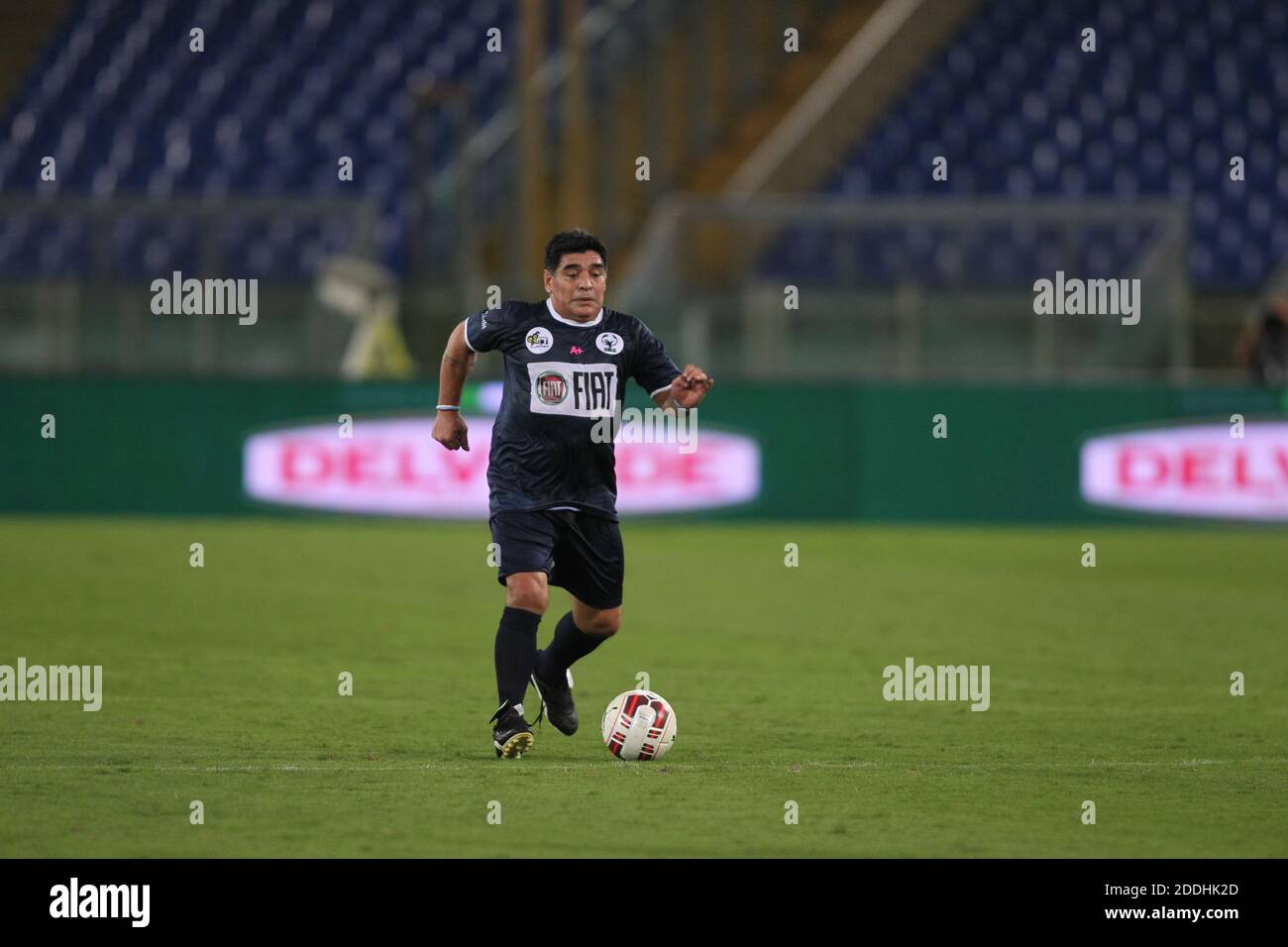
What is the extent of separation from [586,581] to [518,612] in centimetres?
41

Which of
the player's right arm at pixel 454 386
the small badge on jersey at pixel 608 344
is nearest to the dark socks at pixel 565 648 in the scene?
the player's right arm at pixel 454 386

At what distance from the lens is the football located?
844cm

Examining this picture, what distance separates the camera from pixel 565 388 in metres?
8.66

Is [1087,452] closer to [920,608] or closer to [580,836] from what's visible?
[920,608]

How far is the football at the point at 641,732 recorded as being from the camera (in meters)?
8.44

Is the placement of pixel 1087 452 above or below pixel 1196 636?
above

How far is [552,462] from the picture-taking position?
865 cm

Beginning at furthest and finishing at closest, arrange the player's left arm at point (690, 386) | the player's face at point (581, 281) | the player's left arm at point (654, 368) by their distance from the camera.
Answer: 1. the player's left arm at point (654, 368)
2. the player's face at point (581, 281)
3. the player's left arm at point (690, 386)

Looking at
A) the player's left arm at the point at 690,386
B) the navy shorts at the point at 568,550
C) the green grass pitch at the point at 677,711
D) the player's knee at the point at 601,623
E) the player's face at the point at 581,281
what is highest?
the player's face at the point at 581,281

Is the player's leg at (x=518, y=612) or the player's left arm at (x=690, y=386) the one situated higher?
the player's left arm at (x=690, y=386)

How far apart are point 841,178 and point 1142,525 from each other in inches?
324

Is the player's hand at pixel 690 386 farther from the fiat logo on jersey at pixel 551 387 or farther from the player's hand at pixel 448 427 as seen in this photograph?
the player's hand at pixel 448 427

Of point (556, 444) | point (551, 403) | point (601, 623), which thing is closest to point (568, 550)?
point (601, 623)

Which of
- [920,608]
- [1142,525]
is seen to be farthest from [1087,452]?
[920,608]
